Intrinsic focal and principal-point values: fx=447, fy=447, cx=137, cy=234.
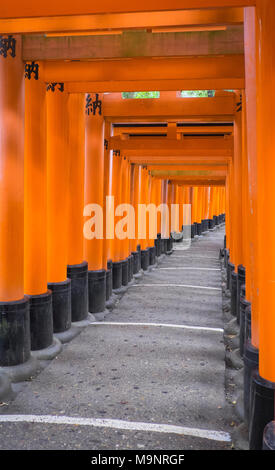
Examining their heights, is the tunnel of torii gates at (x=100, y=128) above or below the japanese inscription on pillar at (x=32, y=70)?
below

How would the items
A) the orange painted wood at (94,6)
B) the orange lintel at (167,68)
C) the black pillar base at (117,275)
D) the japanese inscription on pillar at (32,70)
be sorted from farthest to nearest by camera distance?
the black pillar base at (117,275) → the japanese inscription on pillar at (32,70) → the orange lintel at (167,68) → the orange painted wood at (94,6)

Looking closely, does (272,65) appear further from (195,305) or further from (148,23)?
(195,305)

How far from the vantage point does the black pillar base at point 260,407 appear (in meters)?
3.41

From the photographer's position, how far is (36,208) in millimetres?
6383

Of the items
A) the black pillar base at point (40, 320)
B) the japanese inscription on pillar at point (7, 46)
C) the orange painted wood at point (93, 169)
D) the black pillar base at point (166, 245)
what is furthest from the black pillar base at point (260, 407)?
the black pillar base at point (166, 245)

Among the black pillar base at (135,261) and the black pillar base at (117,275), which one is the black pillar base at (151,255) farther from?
the black pillar base at (117,275)

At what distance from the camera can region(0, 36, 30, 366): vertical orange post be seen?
5.45 meters

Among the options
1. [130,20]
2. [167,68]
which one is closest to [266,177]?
[130,20]

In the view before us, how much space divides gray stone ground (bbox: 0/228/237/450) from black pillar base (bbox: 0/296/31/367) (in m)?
0.37

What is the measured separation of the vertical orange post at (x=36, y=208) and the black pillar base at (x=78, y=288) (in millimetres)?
1639

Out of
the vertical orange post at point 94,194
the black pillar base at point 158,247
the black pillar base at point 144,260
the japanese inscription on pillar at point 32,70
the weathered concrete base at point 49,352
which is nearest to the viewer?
the japanese inscription on pillar at point 32,70

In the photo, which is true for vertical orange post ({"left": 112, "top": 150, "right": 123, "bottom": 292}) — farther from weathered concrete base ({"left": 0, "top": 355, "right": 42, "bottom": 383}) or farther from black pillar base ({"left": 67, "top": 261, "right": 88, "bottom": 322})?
weathered concrete base ({"left": 0, "top": 355, "right": 42, "bottom": 383})

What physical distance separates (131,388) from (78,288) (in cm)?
307

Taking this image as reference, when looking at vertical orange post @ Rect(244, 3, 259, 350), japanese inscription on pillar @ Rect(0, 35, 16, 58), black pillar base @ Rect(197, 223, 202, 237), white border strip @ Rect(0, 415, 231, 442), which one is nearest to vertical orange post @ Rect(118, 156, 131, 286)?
japanese inscription on pillar @ Rect(0, 35, 16, 58)
